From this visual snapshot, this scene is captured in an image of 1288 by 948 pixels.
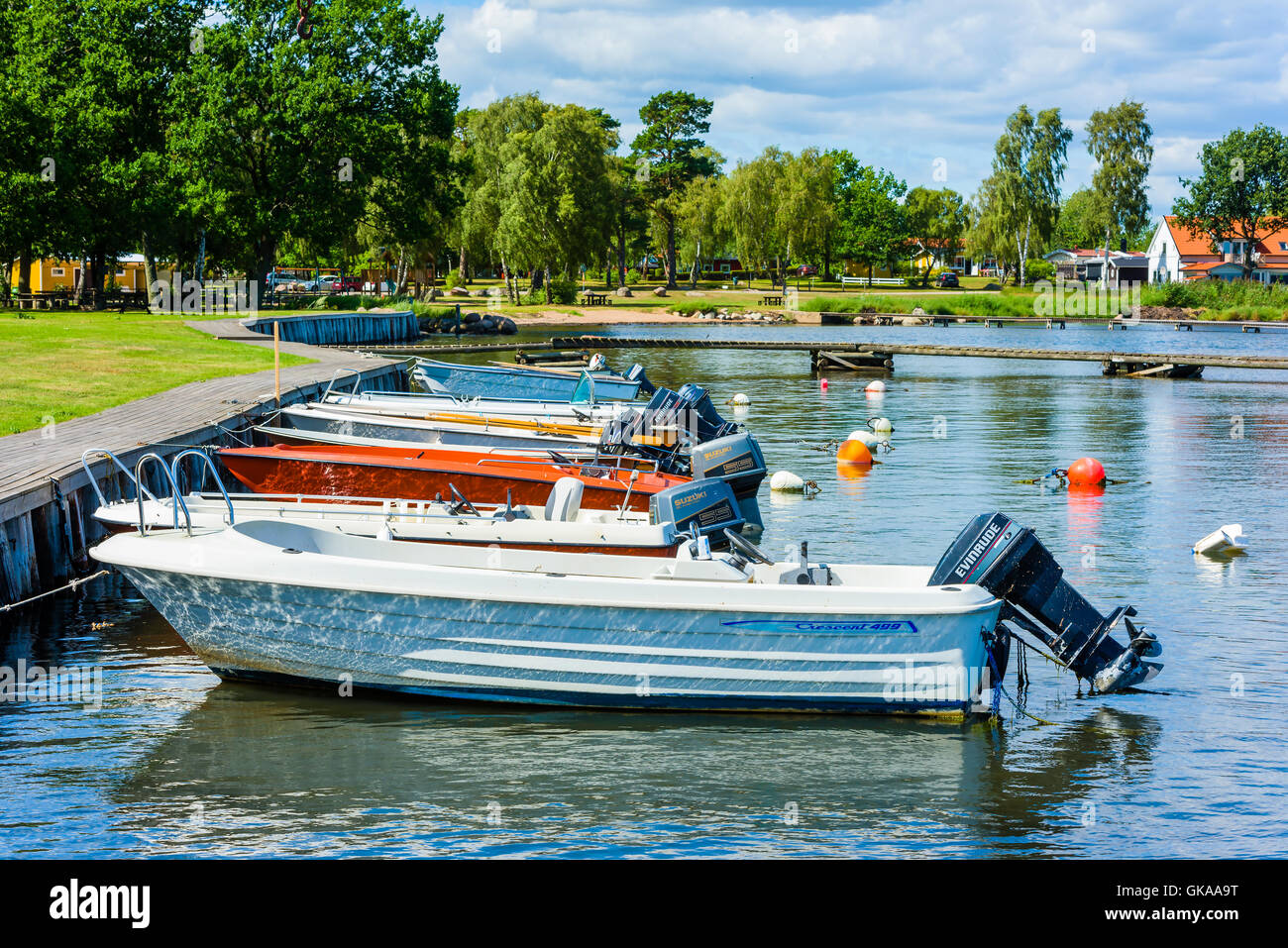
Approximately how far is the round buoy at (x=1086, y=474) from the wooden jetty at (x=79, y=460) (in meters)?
15.5

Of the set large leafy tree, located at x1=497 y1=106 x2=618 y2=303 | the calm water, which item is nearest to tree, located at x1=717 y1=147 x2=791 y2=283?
large leafy tree, located at x1=497 y1=106 x2=618 y2=303

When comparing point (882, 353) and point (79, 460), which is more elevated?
point (882, 353)

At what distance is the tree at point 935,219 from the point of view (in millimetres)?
141125

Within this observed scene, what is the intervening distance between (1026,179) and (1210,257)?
98.4ft

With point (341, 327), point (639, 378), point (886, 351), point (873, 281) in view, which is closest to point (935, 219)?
point (873, 281)

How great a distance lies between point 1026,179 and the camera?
10906 cm

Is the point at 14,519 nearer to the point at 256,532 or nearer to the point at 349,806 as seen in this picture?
the point at 256,532

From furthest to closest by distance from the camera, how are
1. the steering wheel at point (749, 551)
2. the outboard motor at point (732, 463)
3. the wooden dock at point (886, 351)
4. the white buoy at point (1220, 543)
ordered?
the wooden dock at point (886, 351) < the white buoy at point (1220, 543) < the outboard motor at point (732, 463) < the steering wheel at point (749, 551)

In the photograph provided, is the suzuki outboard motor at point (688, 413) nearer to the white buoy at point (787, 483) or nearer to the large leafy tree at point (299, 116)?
the white buoy at point (787, 483)

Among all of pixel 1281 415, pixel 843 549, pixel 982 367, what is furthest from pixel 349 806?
pixel 982 367

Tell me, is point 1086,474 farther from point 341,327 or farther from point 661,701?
point 341,327

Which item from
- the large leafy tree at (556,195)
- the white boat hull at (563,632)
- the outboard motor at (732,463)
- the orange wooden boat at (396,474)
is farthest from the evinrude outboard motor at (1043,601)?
the large leafy tree at (556,195)

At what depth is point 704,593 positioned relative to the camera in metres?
10.4

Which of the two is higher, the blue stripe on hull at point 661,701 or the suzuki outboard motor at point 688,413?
the suzuki outboard motor at point 688,413
